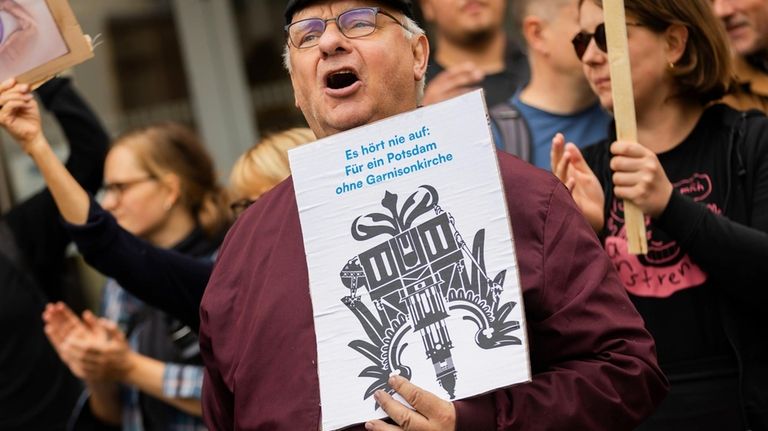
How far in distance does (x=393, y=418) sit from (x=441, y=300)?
0.24m

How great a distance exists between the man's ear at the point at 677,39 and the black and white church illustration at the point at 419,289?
114 centimetres

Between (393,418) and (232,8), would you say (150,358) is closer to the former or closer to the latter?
(393,418)

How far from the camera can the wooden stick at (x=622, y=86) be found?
117 inches

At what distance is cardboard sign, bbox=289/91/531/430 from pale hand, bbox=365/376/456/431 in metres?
0.04

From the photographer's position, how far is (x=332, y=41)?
2.78m

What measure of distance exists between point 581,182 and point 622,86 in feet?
1.12

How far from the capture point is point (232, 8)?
24.0 feet

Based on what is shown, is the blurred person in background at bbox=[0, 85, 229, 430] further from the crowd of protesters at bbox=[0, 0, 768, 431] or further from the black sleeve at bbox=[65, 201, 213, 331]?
the black sleeve at bbox=[65, 201, 213, 331]

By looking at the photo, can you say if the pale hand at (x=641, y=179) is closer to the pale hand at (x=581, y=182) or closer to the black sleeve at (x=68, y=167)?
the pale hand at (x=581, y=182)

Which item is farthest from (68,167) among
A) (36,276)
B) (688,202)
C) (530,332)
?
(530,332)

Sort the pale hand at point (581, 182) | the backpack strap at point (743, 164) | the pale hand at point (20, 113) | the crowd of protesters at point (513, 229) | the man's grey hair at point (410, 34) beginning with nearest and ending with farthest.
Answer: the crowd of protesters at point (513, 229) < the man's grey hair at point (410, 34) < the backpack strap at point (743, 164) < the pale hand at point (581, 182) < the pale hand at point (20, 113)

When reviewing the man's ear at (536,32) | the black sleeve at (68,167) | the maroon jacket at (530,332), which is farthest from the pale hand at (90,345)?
the man's ear at (536,32)

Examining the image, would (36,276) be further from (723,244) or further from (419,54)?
(723,244)

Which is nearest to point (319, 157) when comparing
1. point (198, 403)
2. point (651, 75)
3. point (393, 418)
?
point (393, 418)
